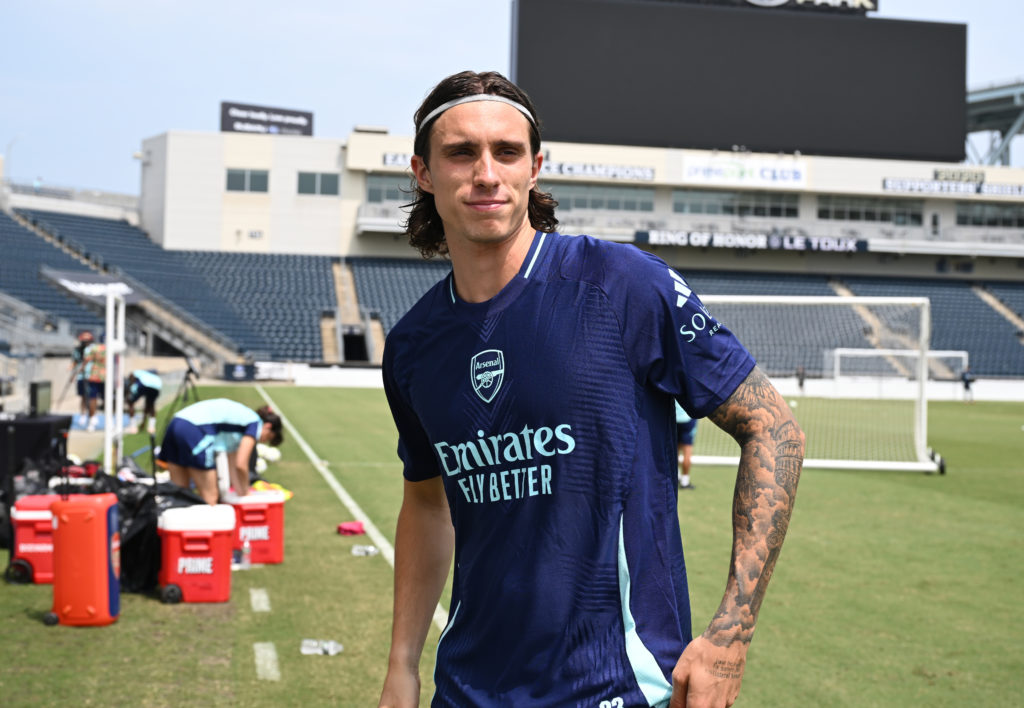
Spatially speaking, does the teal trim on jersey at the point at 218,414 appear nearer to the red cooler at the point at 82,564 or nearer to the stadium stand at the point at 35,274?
the red cooler at the point at 82,564

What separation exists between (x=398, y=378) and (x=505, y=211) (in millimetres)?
527

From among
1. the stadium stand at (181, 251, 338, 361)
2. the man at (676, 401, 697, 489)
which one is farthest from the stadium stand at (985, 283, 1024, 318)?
the man at (676, 401, 697, 489)

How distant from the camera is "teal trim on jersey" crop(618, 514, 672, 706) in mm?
2078

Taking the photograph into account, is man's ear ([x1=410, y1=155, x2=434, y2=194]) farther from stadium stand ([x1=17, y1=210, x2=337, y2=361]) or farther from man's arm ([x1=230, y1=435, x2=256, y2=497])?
stadium stand ([x1=17, y1=210, x2=337, y2=361])

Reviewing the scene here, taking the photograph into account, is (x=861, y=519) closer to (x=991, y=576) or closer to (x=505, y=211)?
(x=991, y=576)

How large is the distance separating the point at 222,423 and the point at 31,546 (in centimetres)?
184

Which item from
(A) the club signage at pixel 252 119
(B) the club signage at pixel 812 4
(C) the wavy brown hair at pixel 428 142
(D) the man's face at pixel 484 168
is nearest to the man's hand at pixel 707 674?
(D) the man's face at pixel 484 168

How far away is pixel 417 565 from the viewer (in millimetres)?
2705

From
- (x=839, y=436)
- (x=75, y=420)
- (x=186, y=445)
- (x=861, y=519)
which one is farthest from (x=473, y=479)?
(x=839, y=436)

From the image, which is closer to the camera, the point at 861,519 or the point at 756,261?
the point at 861,519

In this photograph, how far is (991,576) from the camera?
9359 millimetres

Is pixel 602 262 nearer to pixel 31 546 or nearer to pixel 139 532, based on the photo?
pixel 139 532

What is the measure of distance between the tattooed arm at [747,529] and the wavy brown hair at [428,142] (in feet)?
2.46

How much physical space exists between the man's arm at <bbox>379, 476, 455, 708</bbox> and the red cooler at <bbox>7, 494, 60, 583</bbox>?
688 cm
